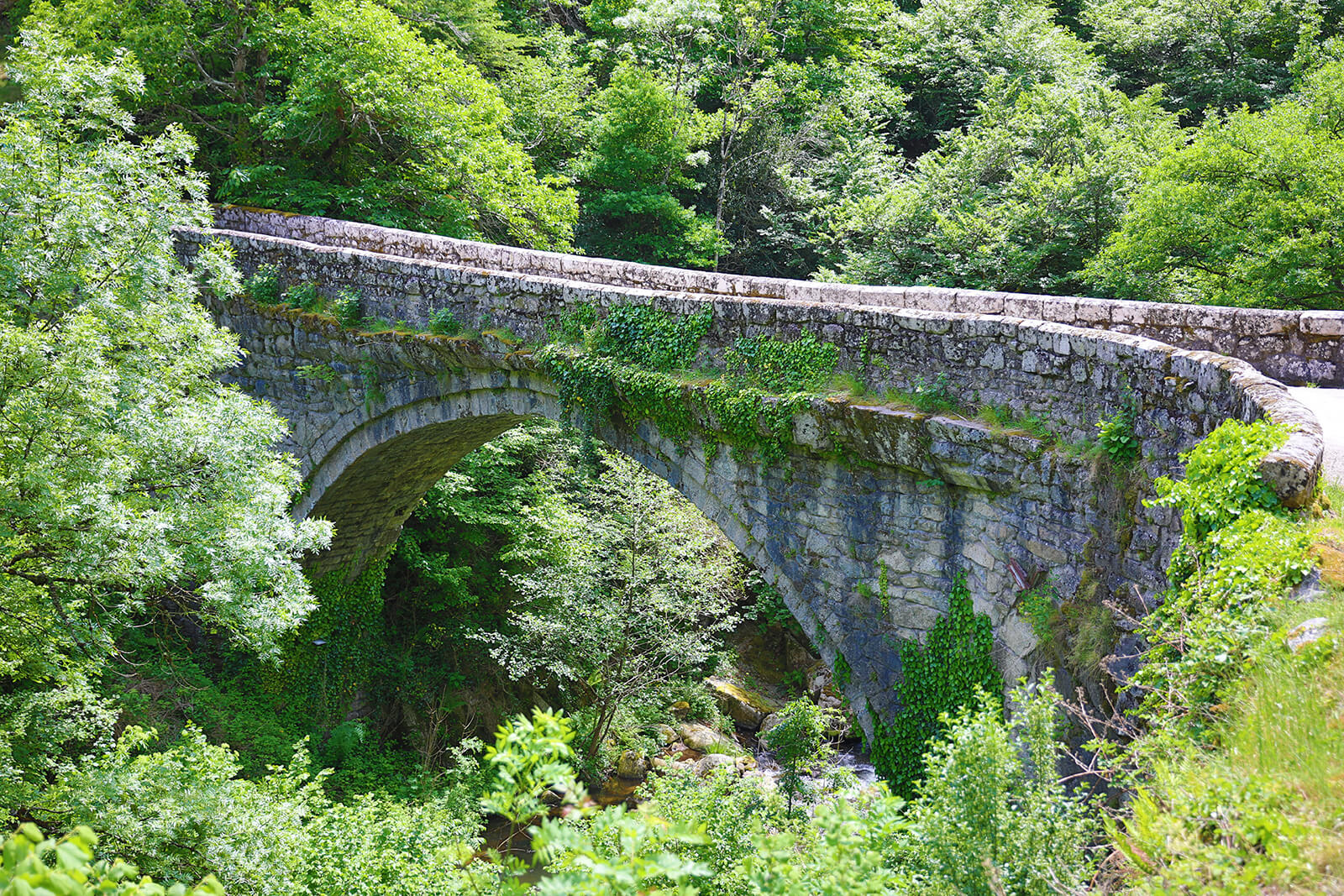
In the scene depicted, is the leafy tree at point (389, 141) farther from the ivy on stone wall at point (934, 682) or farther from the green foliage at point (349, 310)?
the ivy on stone wall at point (934, 682)

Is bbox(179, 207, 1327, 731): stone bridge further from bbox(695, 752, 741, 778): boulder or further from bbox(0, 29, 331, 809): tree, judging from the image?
bbox(695, 752, 741, 778): boulder

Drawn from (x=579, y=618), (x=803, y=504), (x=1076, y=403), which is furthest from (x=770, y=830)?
(x=579, y=618)

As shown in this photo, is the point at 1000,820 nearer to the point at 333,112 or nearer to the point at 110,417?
the point at 110,417

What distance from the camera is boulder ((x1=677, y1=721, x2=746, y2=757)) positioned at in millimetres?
13844

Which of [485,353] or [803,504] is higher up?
[485,353]

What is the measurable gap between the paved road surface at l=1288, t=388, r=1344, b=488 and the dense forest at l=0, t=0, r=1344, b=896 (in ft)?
3.31

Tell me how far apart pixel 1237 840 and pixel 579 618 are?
1055 cm

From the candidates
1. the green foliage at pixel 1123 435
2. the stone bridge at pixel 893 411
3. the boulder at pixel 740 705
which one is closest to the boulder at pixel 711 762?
the boulder at pixel 740 705

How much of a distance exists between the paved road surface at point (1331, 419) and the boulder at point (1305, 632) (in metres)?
1.61

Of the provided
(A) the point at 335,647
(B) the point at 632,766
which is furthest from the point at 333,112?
(B) the point at 632,766

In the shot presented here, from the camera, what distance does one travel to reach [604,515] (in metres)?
13.3

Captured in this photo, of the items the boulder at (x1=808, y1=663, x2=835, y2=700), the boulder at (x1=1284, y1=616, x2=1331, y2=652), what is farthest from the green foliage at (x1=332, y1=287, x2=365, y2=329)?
the boulder at (x1=1284, y1=616, x2=1331, y2=652)

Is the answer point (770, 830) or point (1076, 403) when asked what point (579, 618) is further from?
point (1076, 403)

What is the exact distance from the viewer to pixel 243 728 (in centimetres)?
1122
